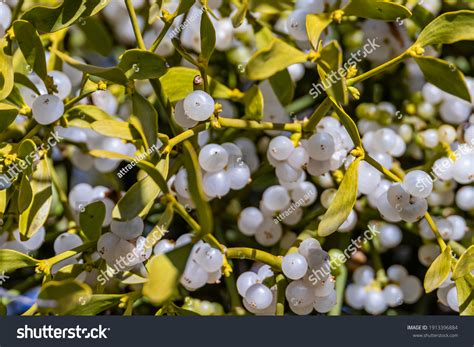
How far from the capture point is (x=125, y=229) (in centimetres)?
51

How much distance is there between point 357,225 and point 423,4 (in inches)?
9.2

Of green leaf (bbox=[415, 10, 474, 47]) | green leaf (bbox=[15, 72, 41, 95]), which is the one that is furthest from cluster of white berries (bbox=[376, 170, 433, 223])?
green leaf (bbox=[15, 72, 41, 95])

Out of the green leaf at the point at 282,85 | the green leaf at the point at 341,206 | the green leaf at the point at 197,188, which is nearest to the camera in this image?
the green leaf at the point at 197,188

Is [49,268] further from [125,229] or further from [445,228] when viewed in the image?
[445,228]

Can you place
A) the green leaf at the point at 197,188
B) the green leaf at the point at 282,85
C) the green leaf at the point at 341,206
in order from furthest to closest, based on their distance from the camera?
the green leaf at the point at 282,85, the green leaf at the point at 341,206, the green leaf at the point at 197,188

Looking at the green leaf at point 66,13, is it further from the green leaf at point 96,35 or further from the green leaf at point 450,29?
the green leaf at point 450,29

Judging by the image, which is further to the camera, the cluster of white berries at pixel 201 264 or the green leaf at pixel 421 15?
the green leaf at pixel 421 15

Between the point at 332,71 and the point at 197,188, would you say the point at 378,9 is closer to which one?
the point at 332,71

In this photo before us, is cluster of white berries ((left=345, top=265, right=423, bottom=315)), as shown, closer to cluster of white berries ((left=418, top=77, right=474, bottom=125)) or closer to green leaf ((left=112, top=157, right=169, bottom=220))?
cluster of white berries ((left=418, top=77, right=474, bottom=125))

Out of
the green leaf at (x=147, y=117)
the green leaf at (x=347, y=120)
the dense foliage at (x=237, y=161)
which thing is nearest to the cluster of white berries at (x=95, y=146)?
the dense foliage at (x=237, y=161)

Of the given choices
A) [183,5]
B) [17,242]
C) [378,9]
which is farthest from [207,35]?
[17,242]

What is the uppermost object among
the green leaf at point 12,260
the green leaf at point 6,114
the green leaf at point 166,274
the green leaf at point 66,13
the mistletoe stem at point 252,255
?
the green leaf at point 66,13

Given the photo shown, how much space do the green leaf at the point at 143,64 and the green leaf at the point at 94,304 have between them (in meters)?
0.17

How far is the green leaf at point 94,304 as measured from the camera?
494mm
